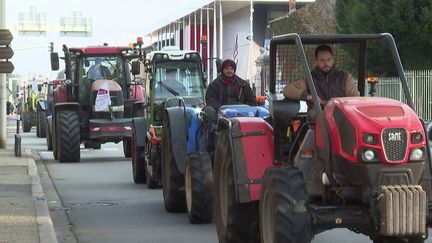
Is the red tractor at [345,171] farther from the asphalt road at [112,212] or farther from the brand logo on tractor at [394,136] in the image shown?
the asphalt road at [112,212]

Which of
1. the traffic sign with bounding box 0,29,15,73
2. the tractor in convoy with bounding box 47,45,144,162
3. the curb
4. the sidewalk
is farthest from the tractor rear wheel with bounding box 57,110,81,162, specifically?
the curb

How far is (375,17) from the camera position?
32719 millimetres

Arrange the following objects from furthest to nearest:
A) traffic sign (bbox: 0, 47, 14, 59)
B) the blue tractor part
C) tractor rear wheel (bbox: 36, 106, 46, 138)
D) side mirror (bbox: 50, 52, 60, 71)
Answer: tractor rear wheel (bbox: 36, 106, 46, 138), side mirror (bbox: 50, 52, 60, 71), traffic sign (bbox: 0, 47, 14, 59), the blue tractor part

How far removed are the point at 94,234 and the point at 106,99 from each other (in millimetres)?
12109

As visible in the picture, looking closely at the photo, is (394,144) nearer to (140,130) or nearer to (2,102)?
(140,130)

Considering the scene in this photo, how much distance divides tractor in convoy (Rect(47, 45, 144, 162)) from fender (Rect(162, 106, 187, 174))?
10786 mm

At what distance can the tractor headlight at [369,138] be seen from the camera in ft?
23.1

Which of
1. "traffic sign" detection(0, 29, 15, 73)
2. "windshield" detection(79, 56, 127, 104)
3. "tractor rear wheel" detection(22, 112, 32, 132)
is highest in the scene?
"traffic sign" detection(0, 29, 15, 73)

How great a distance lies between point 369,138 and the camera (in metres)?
7.05

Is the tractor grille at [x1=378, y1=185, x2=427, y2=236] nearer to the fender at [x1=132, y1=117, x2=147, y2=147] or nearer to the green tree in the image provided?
the fender at [x1=132, y1=117, x2=147, y2=147]

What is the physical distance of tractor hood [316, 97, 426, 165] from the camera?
7.03 m

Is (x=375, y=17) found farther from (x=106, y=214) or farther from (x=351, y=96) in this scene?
(x=351, y=96)

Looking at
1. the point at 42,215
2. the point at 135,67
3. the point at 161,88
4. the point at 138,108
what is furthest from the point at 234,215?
the point at 138,108

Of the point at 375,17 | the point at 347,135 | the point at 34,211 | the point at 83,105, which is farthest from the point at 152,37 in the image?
the point at 347,135
